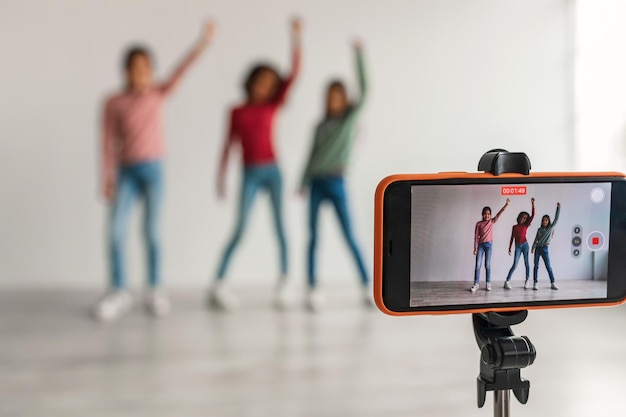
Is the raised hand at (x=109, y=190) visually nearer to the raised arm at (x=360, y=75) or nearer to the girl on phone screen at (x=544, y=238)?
the raised arm at (x=360, y=75)

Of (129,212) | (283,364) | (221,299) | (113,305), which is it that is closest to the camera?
(283,364)

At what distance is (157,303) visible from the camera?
12.3 ft

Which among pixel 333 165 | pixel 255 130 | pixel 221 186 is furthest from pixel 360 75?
pixel 221 186

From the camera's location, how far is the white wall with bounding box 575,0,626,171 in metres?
3.98

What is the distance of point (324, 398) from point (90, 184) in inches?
98.0

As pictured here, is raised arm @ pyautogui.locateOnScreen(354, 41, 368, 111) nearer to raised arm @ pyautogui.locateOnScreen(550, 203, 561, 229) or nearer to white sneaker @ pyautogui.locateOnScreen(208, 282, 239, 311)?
white sneaker @ pyautogui.locateOnScreen(208, 282, 239, 311)

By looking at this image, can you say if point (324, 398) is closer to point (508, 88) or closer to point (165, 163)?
point (165, 163)

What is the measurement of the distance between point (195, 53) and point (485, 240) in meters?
3.62

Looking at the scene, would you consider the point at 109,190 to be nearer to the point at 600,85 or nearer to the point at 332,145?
the point at 332,145

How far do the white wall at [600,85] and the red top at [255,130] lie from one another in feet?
6.26

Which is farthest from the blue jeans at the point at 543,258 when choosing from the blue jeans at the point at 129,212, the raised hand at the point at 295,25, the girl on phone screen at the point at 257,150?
the raised hand at the point at 295,25

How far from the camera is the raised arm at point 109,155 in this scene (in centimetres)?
395

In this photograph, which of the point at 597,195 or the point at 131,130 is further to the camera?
the point at 131,130

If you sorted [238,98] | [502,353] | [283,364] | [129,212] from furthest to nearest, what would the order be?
[238,98] → [129,212] → [283,364] → [502,353]
